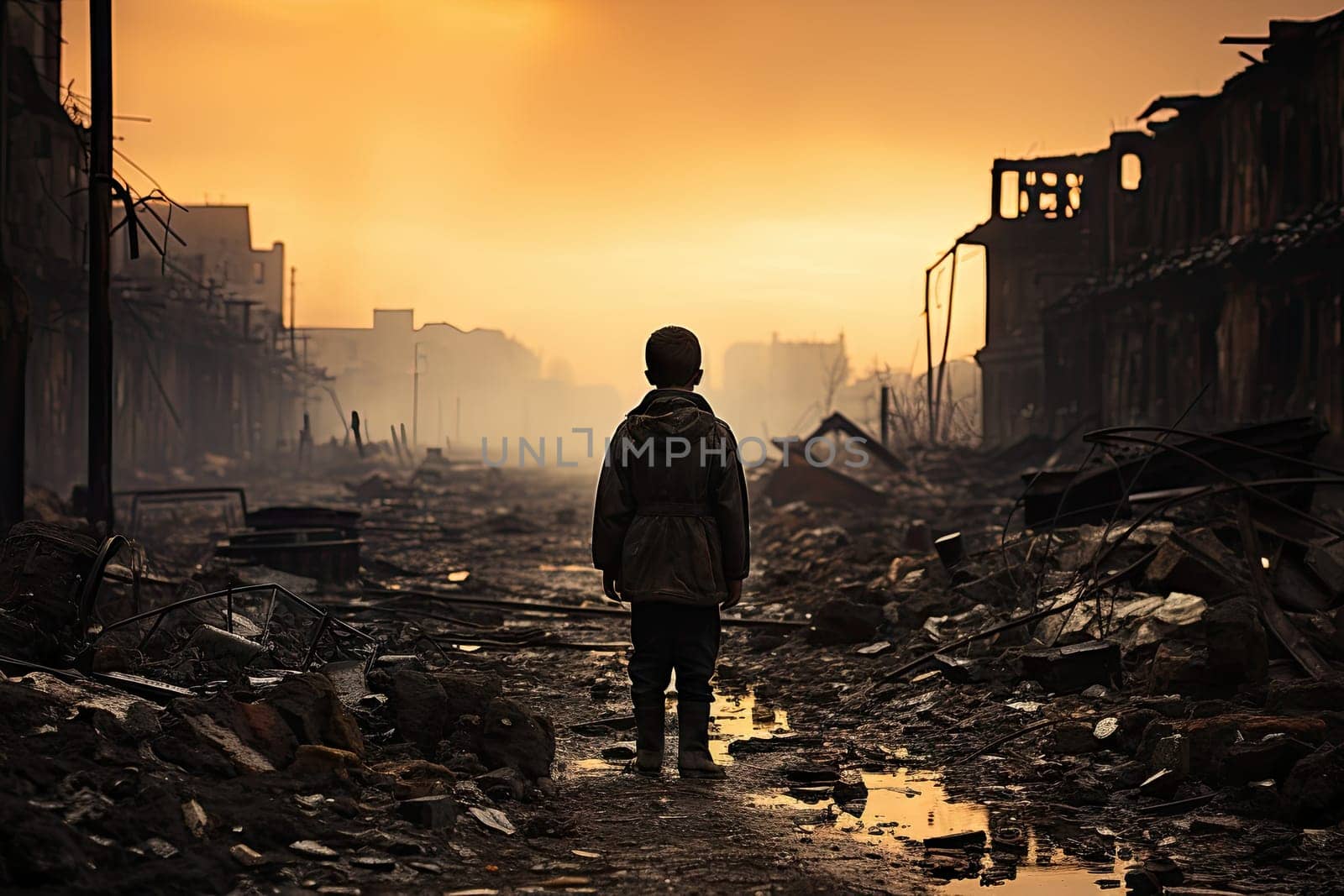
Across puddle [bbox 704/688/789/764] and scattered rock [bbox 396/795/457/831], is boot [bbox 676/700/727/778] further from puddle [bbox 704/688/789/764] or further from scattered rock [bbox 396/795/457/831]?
scattered rock [bbox 396/795/457/831]

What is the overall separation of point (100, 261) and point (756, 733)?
299 inches

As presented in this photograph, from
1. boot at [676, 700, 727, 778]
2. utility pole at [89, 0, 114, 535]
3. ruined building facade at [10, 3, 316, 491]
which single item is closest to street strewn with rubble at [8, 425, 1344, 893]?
boot at [676, 700, 727, 778]

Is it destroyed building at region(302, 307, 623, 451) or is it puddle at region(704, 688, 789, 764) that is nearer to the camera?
puddle at region(704, 688, 789, 764)

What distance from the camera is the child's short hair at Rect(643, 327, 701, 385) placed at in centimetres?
534

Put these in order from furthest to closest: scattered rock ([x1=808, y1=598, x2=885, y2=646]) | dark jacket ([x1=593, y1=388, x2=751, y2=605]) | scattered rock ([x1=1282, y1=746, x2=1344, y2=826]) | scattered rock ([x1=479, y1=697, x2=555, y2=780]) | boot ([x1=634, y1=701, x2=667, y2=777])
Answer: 1. scattered rock ([x1=808, y1=598, x2=885, y2=646])
2. boot ([x1=634, y1=701, x2=667, y2=777])
3. dark jacket ([x1=593, y1=388, x2=751, y2=605])
4. scattered rock ([x1=479, y1=697, x2=555, y2=780])
5. scattered rock ([x1=1282, y1=746, x2=1344, y2=826])

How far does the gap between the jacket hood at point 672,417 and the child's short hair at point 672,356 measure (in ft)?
0.21

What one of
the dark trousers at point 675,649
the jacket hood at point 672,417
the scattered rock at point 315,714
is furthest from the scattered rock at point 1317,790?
the scattered rock at point 315,714

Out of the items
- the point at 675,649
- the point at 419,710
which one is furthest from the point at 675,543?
the point at 419,710

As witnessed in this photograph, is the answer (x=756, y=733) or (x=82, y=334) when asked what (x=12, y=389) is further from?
(x=82, y=334)

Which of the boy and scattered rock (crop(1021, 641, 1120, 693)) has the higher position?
the boy

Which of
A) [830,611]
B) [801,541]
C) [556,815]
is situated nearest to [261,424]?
[801,541]

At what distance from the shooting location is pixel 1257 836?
170 inches

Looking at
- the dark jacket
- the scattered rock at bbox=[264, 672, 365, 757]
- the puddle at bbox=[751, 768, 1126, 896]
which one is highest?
the dark jacket

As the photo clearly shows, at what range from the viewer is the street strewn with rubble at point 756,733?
12.6 ft
